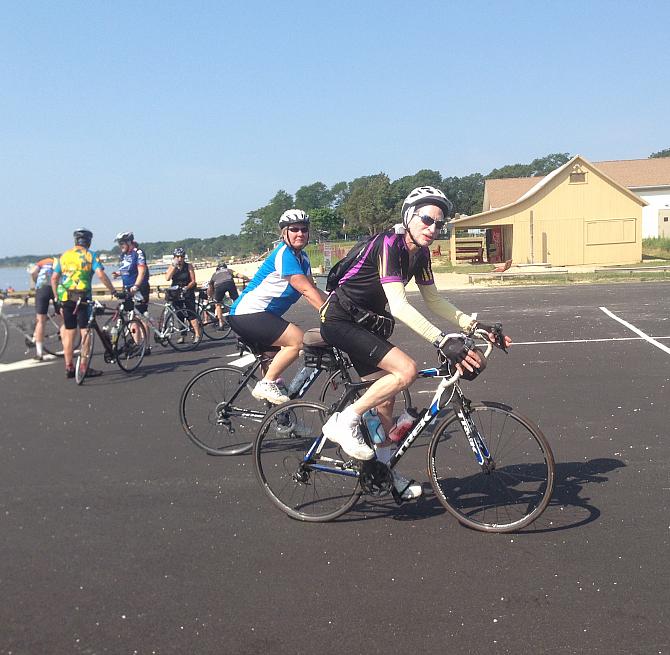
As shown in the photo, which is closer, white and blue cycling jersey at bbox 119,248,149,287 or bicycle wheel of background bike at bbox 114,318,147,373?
bicycle wheel of background bike at bbox 114,318,147,373

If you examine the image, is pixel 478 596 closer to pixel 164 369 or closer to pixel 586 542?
pixel 586 542

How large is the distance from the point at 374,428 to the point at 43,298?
26.2 ft

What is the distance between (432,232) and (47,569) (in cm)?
287

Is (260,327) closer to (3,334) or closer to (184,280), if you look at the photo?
(3,334)

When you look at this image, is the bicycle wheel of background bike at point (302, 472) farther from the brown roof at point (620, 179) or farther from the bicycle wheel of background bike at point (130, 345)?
the brown roof at point (620, 179)

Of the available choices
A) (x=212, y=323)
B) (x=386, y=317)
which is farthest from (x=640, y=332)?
(x=386, y=317)

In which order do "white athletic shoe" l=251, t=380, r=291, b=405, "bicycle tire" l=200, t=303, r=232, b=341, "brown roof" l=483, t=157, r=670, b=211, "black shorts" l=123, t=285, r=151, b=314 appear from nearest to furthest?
1. "white athletic shoe" l=251, t=380, r=291, b=405
2. "black shorts" l=123, t=285, r=151, b=314
3. "bicycle tire" l=200, t=303, r=232, b=341
4. "brown roof" l=483, t=157, r=670, b=211

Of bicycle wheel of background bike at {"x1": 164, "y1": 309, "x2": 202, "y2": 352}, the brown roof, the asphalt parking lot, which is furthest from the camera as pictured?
the brown roof

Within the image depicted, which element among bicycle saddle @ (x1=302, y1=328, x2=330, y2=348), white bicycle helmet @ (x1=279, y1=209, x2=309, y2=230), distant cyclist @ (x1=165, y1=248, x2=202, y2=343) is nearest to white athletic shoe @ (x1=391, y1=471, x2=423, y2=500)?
bicycle saddle @ (x1=302, y1=328, x2=330, y2=348)

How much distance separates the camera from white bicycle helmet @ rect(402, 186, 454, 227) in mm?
3971

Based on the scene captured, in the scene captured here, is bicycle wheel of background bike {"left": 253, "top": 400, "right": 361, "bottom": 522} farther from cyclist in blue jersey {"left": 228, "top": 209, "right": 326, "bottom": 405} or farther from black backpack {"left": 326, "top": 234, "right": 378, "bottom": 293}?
cyclist in blue jersey {"left": 228, "top": 209, "right": 326, "bottom": 405}

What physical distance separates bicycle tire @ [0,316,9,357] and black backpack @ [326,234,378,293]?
349 inches

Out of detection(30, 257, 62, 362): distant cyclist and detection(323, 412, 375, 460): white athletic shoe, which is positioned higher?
detection(30, 257, 62, 362): distant cyclist

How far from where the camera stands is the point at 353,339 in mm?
4191
